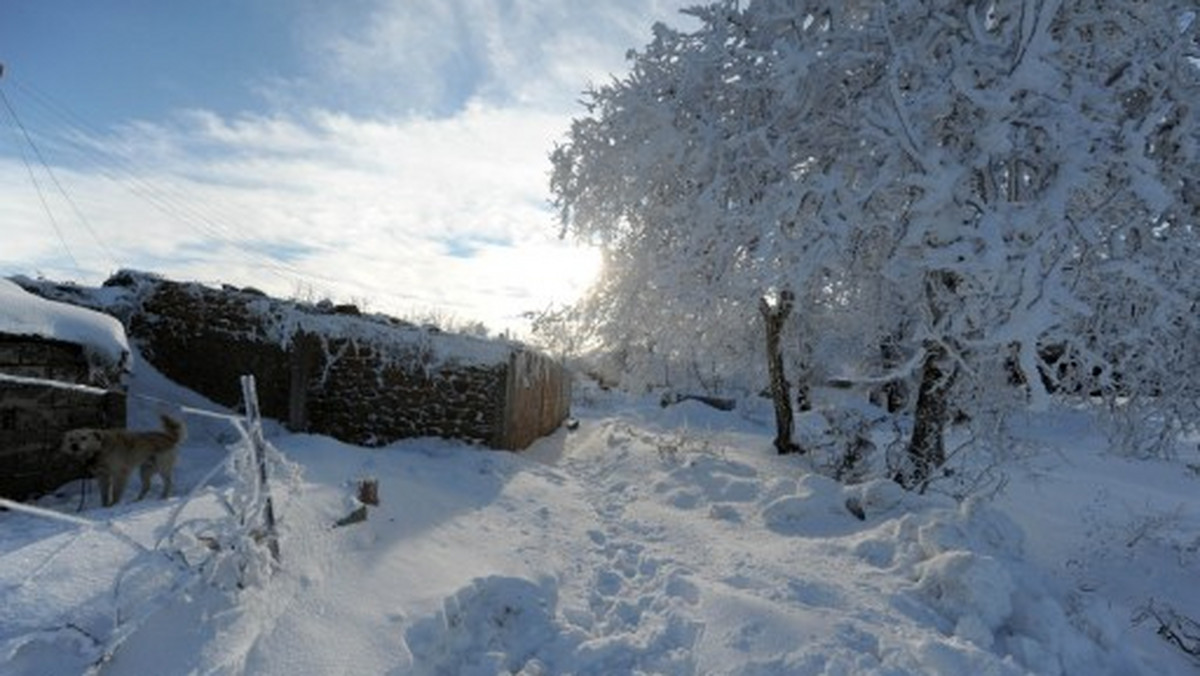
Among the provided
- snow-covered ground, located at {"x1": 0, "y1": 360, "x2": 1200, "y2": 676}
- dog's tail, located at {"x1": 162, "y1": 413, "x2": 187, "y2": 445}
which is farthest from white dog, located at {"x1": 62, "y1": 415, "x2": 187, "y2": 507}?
snow-covered ground, located at {"x1": 0, "y1": 360, "x2": 1200, "y2": 676}

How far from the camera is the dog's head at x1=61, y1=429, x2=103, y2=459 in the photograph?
6945mm

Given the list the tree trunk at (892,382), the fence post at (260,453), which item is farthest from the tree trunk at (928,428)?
the fence post at (260,453)

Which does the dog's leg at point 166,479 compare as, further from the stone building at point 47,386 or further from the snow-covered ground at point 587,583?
the stone building at point 47,386

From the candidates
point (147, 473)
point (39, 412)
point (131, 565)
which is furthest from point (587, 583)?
point (39, 412)

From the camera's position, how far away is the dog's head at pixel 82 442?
6945 mm

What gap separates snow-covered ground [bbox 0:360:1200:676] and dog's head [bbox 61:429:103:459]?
57 cm

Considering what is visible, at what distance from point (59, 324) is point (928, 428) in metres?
10.2

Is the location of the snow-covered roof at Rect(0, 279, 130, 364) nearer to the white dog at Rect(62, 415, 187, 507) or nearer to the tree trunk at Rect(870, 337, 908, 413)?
the white dog at Rect(62, 415, 187, 507)

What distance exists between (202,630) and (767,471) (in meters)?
8.31

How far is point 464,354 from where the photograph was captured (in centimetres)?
1078

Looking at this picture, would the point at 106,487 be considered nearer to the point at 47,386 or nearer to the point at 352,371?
the point at 47,386

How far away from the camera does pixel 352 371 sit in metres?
10.7

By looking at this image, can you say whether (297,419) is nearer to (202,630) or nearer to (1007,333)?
(202,630)

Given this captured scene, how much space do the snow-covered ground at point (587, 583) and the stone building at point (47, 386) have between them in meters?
0.42
